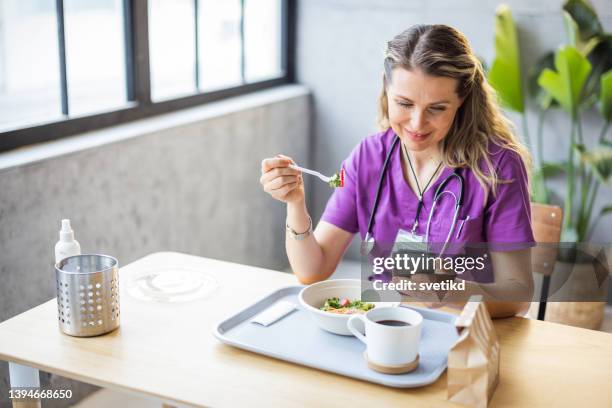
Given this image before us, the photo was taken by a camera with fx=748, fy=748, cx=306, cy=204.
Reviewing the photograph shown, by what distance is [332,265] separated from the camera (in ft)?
6.63

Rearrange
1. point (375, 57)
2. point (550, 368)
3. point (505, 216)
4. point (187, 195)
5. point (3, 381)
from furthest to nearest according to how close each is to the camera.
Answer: point (375, 57), point (187, 195), point (3, 381), point (505, 216), point (550, 368)

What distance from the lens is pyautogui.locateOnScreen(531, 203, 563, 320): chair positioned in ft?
6.73

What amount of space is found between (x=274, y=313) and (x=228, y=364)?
236 mm

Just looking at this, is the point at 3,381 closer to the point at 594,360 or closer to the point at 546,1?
the point at 594,360

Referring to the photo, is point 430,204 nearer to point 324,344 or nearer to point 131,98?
point 324,344

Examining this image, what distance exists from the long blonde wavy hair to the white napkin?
57 cm

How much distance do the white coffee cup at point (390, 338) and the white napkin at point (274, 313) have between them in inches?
10.3

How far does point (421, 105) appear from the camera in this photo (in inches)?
70.7

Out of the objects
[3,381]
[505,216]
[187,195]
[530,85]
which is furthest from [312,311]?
[530,85]

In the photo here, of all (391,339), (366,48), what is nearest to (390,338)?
(391,339)

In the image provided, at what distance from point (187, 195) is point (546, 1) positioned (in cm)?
184

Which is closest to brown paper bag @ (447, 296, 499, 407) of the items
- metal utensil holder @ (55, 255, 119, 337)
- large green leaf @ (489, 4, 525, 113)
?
metal utensil holder @ (55, 255, 119, 337)

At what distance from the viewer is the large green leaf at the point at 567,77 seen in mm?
3072

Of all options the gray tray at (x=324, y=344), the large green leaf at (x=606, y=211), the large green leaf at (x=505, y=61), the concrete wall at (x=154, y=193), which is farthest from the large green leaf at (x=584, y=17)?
the gray tray at (x=324, y=344)
